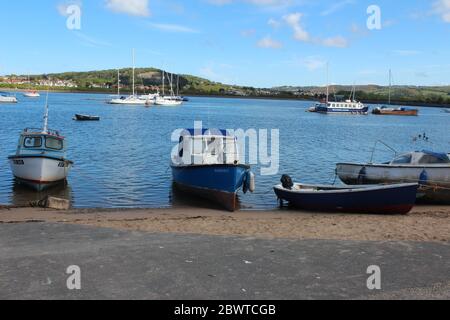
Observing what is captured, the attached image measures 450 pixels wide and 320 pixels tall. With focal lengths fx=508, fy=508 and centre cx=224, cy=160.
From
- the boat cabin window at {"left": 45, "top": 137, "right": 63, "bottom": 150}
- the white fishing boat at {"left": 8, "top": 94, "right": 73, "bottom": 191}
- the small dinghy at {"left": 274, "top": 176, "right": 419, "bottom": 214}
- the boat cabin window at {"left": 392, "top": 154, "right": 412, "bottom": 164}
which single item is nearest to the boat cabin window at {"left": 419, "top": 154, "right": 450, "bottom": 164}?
the boat cabin window at {"left": 392, "top": 154, "right": 412, "bottom": 164}

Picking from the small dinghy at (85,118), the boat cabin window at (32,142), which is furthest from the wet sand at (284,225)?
the small dinghy at (85,118)

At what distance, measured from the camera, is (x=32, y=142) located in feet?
79.2

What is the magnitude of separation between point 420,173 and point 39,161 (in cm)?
1674

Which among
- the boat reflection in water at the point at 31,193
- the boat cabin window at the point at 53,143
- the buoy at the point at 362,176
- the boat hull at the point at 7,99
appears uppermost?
the boat hull at the point at 7,99

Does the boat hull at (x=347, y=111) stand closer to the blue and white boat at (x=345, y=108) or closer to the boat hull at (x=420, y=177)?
the blue and white boat at (x=345, y=108)

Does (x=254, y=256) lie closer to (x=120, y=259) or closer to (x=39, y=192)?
(x=120, y=259)

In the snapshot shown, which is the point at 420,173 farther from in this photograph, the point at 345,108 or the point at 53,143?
the point at 345,108

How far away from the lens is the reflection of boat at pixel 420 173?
21.0 meters

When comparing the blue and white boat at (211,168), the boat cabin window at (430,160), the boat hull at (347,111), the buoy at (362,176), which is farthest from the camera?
the boat hull at (347,111)

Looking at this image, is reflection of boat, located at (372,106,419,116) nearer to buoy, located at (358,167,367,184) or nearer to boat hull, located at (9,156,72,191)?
buoy, located at (358,167,367,184)

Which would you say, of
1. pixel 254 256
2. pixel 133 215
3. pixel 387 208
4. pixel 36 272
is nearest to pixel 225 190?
pixel 133 215

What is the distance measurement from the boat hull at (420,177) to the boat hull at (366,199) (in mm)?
3529

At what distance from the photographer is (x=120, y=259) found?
9.94 m
